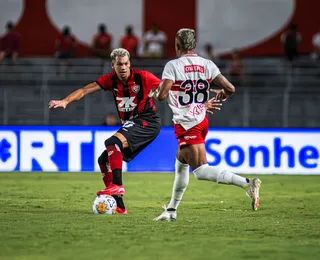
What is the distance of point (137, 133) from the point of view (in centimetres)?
1020

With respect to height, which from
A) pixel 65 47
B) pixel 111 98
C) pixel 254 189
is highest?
pixel 65 47

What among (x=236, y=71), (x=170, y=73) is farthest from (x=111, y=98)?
(x=170, y=73)

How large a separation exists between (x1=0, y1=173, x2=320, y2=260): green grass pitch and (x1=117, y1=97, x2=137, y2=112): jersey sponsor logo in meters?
1.35

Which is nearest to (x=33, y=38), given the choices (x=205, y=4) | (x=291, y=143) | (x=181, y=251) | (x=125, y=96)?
(x=205, y=4)

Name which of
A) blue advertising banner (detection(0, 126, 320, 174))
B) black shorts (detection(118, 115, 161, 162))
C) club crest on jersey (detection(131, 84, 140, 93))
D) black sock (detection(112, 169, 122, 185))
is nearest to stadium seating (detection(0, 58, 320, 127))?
blue advertising banner (detection(0, 126, 320, 174))

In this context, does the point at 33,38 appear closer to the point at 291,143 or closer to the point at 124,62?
the point at 291,143

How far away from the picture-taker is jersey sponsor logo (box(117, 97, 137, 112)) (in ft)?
33.8

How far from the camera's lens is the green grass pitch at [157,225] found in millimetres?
6777

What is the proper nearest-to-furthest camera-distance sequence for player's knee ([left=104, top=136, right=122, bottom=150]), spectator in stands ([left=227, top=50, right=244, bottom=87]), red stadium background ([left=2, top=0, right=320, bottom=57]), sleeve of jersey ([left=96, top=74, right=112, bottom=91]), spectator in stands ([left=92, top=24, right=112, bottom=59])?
player's knee ([left=104, top=136, right=122, bottom=150])
sleeve of jersey ([left=96, top=74, right=112, bottom=91])
spectator in stands ([left=227, top=50, right=244, bottom=87])
spectator in stands ([left=92, top=24, right=112, bottom=59])
red stadium background ([left=2, top=0, right=320, bottom=57])

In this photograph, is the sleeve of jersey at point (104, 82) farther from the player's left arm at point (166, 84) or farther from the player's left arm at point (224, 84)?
the player's left arm at point (224, 84)

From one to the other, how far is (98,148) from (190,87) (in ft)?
30.7

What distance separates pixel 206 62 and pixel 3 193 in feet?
17.9

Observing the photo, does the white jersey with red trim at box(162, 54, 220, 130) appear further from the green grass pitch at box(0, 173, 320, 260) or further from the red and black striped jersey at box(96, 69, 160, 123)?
the red and black striped jersey at box(96, 69, 160, 123)

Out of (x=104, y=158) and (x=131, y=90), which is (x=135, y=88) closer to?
(x=131, y=90)
